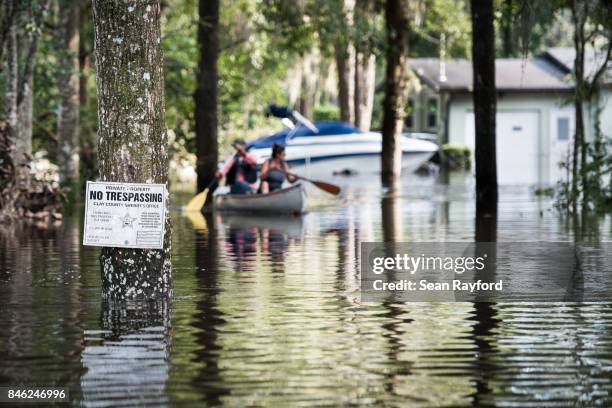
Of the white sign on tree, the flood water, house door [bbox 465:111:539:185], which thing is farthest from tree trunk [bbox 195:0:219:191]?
house door [bbox 465:111:539:185]

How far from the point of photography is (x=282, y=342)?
37.1ft

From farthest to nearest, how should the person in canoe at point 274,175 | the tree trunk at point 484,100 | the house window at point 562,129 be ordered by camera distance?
the house window at point 562,129 < the person in canoe at point 274,175 < the tree trunk at point 484,100

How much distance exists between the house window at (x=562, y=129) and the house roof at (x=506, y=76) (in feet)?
5.44

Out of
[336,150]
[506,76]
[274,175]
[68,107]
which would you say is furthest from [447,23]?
[274,175]

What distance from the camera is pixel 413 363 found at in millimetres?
10273

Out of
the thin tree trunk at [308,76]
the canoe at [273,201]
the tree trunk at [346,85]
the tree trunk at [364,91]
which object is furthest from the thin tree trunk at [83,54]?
the tree trunk at [364,91]

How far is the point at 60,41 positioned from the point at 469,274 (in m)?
19.7

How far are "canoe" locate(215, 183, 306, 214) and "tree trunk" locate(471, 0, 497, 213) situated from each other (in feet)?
11.3

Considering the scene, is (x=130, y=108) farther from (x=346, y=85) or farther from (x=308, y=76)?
(x=308, y=76)

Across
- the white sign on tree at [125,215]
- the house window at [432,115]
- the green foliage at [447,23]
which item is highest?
the green foliage at [447,23]

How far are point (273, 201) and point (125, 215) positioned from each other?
57.1 feet

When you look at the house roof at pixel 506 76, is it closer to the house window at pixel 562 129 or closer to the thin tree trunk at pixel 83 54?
the house window at pixel 562 129

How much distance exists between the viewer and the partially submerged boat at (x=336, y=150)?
2343 inches

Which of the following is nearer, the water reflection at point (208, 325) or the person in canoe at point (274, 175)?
the water reflection at point (208, 325)
